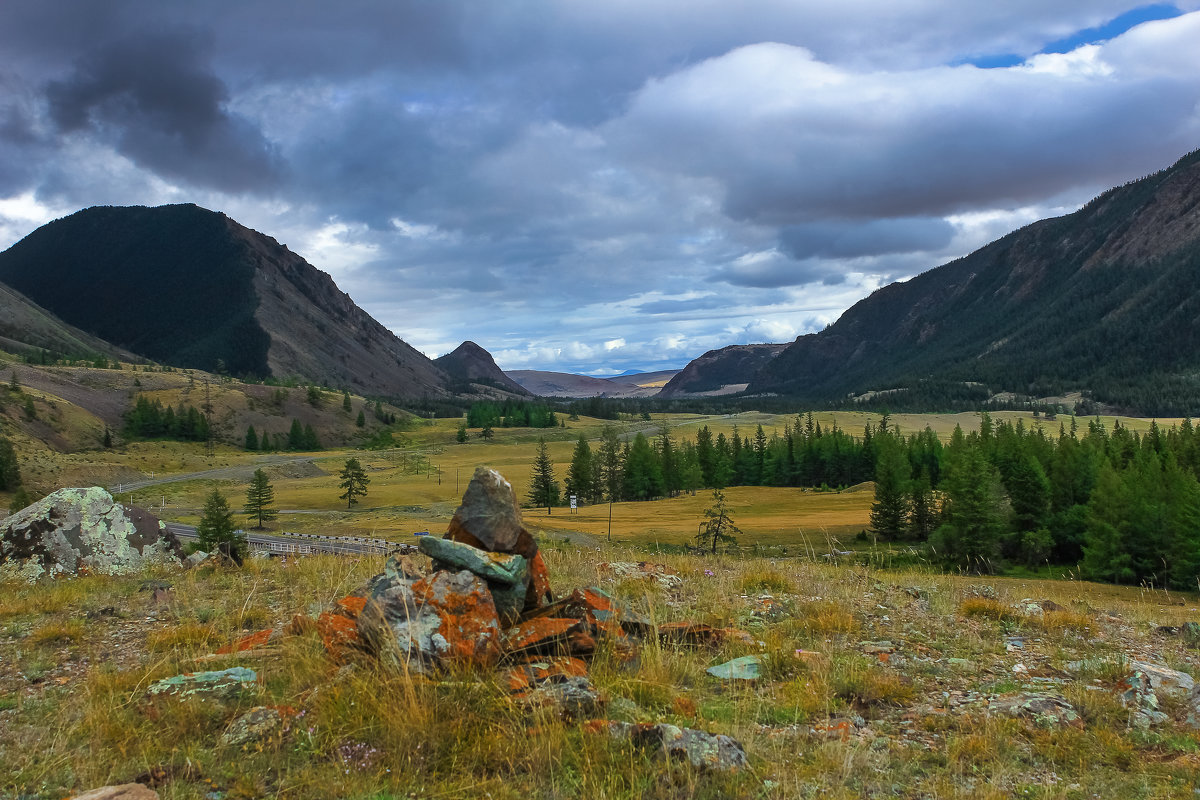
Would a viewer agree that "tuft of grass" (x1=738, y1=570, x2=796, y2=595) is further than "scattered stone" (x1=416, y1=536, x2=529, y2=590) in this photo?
Yes

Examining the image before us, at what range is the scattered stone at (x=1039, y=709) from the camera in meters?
5.64

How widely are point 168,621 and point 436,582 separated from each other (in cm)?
505

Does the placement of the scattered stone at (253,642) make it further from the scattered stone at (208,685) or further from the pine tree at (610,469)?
the pine tree at (610,469)

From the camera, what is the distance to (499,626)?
249 inches

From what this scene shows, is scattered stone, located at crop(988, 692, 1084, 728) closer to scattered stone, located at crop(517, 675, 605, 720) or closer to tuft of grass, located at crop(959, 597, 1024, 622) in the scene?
scattered stone, located at crop(517, 675, 605, 720)

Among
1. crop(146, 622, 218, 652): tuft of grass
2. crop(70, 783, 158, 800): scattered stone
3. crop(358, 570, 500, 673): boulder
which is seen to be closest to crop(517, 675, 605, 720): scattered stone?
crop(358, 570, 500, 673): boulder

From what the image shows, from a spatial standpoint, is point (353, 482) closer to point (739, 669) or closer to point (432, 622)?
point (432, 622)

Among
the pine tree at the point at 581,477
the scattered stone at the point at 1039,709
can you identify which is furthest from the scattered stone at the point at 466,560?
the pine tree at the point at 581,477

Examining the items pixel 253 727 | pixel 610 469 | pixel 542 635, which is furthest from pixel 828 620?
pixel 610 469

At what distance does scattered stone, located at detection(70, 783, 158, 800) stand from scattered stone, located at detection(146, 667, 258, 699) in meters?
1.56

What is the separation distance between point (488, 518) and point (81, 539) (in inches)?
488

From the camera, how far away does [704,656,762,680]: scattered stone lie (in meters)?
6.69

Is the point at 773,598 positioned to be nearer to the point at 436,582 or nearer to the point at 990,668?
the point at 990,668

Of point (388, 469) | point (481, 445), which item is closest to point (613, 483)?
point (388, 469)
